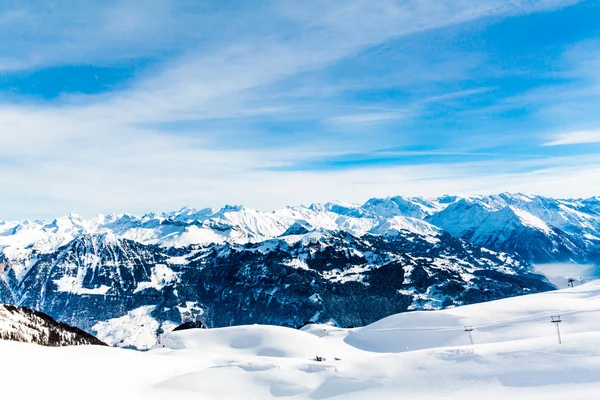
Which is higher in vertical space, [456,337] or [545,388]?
[545,388]

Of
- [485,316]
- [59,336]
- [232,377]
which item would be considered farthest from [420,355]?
[59,336]

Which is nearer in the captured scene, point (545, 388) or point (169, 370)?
point (545, 388)

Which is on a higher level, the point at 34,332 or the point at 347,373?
the point at 347,373

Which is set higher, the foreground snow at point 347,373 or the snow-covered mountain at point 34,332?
the foreground snow at point 347,373

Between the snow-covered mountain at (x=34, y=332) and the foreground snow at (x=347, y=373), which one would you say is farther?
the snow-covered mountain at (x=34, y=332)

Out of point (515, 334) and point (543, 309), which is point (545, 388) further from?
point (543, 309)

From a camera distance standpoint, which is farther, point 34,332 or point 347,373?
point 34,332

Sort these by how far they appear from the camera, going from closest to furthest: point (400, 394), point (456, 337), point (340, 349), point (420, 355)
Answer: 1. point (400, 394)
2. point (420, 355)
3. point (456, 337)
4. point (340, 349)

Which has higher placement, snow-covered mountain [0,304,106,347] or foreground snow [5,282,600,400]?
foreground snow [5,282,600,400]

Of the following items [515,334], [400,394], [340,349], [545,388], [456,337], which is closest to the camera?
[545,388]

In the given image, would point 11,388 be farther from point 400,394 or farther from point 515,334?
point 515,334

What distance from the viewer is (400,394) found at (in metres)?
50.5

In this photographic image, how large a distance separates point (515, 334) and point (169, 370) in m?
69.3

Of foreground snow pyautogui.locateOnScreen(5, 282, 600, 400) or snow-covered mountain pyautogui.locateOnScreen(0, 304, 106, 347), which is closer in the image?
foreground snow pyautogui.locateOnScreen(5, 282, 600, 400)
